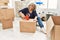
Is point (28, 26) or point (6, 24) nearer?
point (28, 26)

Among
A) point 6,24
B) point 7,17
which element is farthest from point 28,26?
point 7,17

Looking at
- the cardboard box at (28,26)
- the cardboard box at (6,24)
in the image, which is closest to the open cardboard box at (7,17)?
the cardboard box at (6,24)

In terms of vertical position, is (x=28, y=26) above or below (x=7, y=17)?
below

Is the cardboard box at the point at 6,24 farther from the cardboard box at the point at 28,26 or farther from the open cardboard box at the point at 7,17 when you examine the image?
the cardboard box at the point at 28,26

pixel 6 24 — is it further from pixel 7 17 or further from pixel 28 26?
pixel 28 26

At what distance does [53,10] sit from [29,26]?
2.29m

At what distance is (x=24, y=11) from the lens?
4.17 m

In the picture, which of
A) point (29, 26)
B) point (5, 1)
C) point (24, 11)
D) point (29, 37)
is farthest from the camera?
point (5, 1)

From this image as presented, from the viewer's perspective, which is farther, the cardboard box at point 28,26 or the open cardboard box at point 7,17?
the open cardboard box at point 7,17

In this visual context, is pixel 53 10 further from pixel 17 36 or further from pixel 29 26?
pixel 17 36

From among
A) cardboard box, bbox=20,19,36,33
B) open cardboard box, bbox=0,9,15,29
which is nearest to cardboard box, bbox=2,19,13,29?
open cardboard box, bbox=0,9,15,29

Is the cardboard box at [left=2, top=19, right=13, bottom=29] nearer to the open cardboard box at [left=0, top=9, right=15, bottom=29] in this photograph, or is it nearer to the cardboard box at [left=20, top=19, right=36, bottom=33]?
the open cardboard box at [left=0, top=9, right=15, bottom=29]

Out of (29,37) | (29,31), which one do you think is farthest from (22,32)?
→ (29,37)

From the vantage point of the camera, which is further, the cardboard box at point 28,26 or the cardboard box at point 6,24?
the cardboard box at point 6,24
